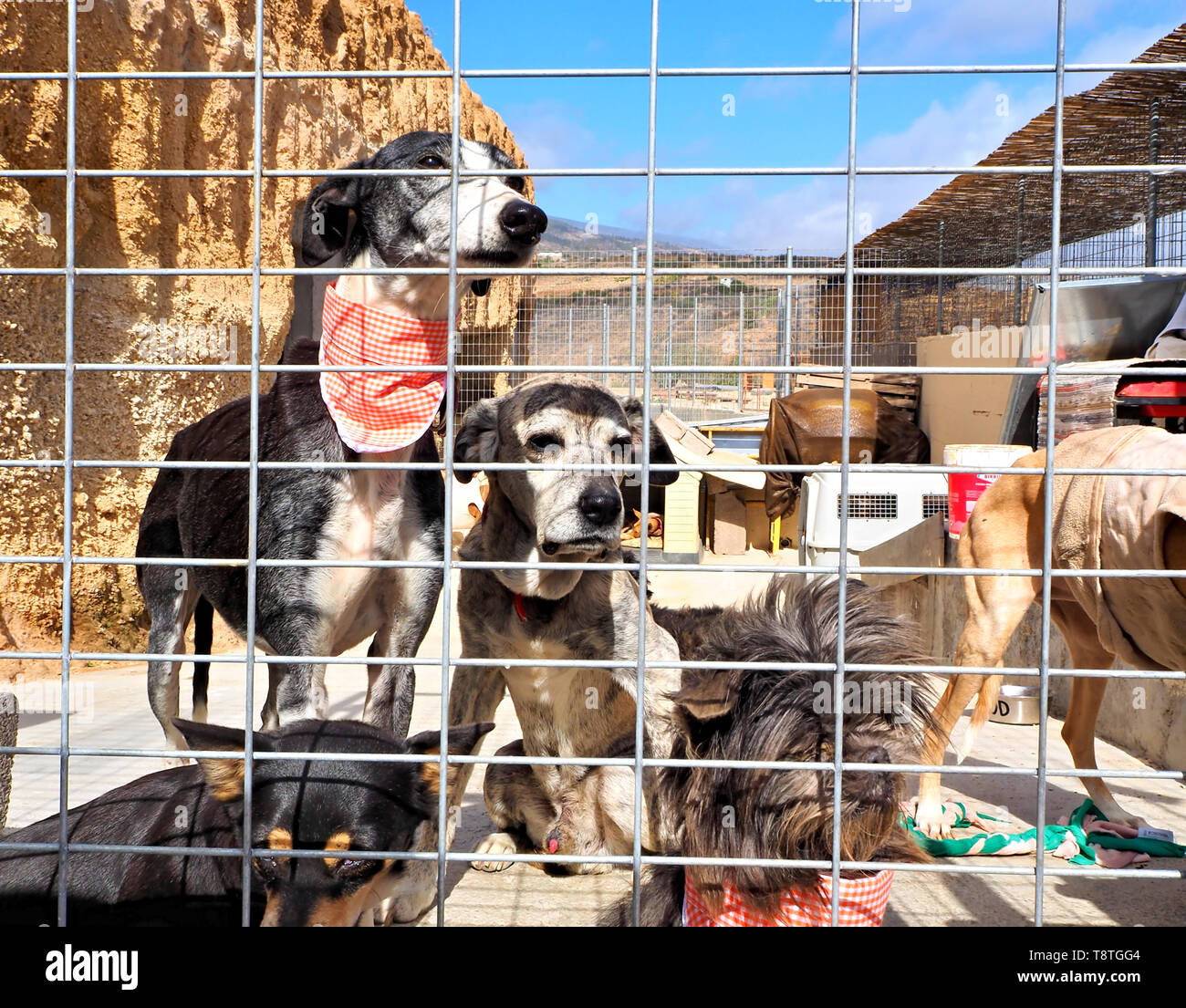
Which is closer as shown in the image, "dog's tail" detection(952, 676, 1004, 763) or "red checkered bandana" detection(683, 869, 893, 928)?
"red checkered bandana" detection(683, 869, 893, 928)

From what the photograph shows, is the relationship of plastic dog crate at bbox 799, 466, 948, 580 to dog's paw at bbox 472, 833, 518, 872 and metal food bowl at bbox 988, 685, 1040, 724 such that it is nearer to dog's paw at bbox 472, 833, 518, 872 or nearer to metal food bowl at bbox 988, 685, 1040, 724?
metal food bowl at bbox 988, 685, 1040, 724

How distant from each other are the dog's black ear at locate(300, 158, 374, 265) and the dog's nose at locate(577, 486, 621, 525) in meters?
1.11

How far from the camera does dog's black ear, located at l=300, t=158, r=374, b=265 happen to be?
298 centimetres

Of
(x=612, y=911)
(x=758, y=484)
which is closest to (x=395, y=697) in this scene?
(x=612, y=911)

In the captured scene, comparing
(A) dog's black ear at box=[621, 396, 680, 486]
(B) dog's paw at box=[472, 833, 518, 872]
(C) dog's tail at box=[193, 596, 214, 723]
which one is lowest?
(B) dog's paw at box=[472, 833, 518, 872]

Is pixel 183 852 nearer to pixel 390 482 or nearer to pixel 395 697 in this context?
pixel 395 697

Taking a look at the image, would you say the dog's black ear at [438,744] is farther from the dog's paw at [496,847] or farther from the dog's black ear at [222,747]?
the dog's paw at [496,847]

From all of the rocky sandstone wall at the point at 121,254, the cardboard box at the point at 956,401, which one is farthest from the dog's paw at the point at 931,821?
the cardboard box at the point at 956,401

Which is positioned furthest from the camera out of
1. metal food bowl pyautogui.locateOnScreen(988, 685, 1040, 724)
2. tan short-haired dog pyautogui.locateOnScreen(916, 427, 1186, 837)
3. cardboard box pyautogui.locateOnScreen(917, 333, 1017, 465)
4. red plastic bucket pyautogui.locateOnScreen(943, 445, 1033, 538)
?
cardboard box pyautogui.locateOnScreen(917, 333, 1017, 465)

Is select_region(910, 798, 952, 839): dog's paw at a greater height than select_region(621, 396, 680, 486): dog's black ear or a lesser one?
lesser

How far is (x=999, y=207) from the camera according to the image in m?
12.9

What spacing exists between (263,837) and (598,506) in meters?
1.28

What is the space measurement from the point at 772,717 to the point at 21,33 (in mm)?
7318

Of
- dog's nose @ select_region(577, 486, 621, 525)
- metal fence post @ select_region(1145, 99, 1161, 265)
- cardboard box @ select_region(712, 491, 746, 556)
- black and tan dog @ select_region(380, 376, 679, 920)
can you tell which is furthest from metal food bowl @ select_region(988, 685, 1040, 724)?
cardboard box @ select_region(712, 491, 746, 556)
